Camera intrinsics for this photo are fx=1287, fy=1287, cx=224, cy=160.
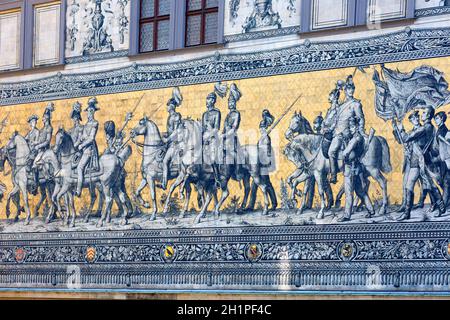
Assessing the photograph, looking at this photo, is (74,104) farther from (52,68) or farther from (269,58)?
(269,58)

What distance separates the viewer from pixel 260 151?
1491 cm

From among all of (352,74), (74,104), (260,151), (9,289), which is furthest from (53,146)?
(352,74)

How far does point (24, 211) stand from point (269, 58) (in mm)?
4255

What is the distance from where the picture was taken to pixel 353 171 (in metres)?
14.1

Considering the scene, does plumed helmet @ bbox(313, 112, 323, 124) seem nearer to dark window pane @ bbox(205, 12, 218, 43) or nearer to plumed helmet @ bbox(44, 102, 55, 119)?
dark window pane @ bbox(205, 12, 218, 43)

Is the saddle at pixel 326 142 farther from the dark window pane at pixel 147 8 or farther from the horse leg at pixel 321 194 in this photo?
the dark window pane at pixel 147 8

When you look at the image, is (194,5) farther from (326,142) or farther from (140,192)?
(326,142)

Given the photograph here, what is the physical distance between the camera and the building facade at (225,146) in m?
13.7

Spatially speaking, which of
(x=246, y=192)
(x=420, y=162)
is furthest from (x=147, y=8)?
(x=420, y=162)

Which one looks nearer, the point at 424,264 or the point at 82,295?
the point at 424,264
